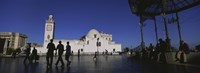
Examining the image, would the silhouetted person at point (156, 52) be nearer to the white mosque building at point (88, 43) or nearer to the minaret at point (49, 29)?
the white mosque building at point (88, 43)

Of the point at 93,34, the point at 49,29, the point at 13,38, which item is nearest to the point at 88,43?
the point at 93,34

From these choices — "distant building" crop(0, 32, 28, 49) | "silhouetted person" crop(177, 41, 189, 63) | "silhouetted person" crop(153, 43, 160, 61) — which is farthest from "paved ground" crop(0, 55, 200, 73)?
"distant building" crop(0, 32, 28, 49)

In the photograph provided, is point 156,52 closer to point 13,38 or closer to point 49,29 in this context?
point 49,29

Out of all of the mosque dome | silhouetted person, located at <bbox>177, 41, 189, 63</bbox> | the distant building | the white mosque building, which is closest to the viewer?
silhouetted person, located at <bbox>177, 41, 189, 63</bbox>

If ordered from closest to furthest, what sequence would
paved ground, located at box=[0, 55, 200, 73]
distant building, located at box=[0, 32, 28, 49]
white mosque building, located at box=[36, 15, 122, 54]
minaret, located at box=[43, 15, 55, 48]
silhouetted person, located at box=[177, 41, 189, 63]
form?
paved ground, located at box=[0, 55, 200, 73], silhouetted person, located at box=[177, 41, 189, 63], white mosque building, located at box=[36, 15, 122, 54], minaret, located at box=[43, 15, 55, 48], distant building, located at box=[0, 32, 28, 49]

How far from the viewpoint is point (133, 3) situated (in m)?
19.9

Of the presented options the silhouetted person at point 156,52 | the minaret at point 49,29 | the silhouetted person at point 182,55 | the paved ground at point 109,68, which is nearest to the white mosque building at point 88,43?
the minaret at point 49,29

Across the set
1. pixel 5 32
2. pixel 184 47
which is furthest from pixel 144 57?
pixel 5 32

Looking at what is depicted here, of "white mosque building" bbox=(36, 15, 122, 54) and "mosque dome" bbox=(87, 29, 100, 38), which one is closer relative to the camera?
"white mosque building" bbox=(36, 15, 122, 54)

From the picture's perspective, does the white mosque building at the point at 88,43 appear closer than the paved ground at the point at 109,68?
No

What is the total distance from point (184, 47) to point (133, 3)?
9.11m

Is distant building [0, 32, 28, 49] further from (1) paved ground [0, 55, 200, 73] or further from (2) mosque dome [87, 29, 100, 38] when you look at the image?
(1) paved ground [0, 55, 200, 73]

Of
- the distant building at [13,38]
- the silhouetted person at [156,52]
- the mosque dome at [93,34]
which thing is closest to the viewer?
the silhouetted person at [156,52]

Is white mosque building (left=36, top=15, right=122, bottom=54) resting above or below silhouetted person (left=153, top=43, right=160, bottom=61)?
above
